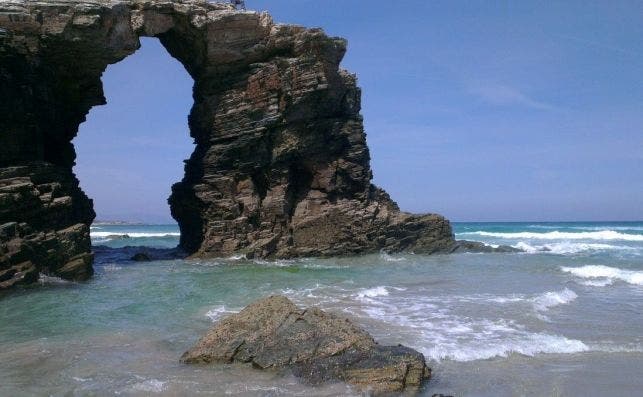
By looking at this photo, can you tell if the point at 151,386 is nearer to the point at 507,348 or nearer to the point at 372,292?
the point at 507,348

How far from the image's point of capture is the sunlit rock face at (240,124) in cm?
2027

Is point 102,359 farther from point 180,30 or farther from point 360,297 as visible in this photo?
point 180,30

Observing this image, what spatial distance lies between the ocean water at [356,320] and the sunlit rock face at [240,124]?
199 inches

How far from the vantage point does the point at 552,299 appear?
46.8 ft

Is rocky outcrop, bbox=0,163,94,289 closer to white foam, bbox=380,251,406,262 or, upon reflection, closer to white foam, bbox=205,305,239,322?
white foam, bbox=205,305,239,322

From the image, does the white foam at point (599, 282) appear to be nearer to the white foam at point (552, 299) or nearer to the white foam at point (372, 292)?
the white foam at point (552, 299)

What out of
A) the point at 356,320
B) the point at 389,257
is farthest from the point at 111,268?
the point at 356,320

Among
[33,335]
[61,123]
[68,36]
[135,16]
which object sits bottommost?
[33,335]

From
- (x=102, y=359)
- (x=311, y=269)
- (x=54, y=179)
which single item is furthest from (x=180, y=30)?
(x=102, y=359)

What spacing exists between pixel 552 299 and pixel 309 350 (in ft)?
28.6

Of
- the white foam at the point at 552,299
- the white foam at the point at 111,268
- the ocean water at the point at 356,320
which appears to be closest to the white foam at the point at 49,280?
the ocean water at the point at 356,320

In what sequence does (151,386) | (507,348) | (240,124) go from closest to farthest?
(151,386), (507,348), (240,124)

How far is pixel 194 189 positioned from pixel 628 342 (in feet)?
67.4

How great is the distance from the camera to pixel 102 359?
8516mm
